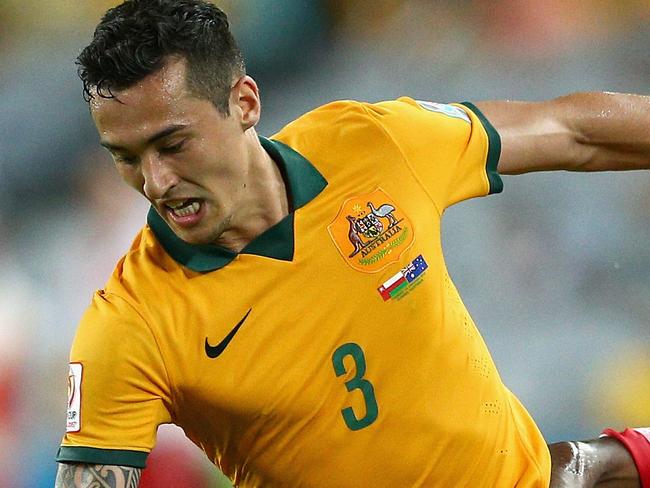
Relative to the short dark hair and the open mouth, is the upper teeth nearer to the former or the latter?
the open mouth

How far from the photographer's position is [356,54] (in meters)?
3.90

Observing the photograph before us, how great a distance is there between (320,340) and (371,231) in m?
0.22

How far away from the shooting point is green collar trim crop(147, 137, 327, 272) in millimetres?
1775

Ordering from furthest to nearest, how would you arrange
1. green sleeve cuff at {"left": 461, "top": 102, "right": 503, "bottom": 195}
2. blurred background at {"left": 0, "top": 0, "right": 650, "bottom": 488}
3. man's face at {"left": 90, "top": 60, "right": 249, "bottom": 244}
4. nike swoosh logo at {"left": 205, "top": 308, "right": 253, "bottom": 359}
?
blurred background at {"left": 0, "top": 0, "right": 650, "bottom": 488}
green sleeve cuff at {"left": 461, "top": 102, "right": 503, "bottom": 195}
nike swoosh logo at {"left": 205, "top": 308, "right": 253, "bottom": 359}
man's face at {"left": 90, "top": 60, "right": 249, "bottom": 244}

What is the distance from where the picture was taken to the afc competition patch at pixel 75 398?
1.67 meters

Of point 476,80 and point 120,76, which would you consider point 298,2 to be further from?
point 120,76

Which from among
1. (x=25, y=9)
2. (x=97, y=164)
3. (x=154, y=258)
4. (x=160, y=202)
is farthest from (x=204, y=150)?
(x=25, y=9)

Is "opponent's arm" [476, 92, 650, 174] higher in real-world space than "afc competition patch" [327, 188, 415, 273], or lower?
higher

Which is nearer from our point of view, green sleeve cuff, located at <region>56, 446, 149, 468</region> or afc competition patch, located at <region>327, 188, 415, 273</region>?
green sleeve cuff, located at <region>56, 446, 149, 468</region>

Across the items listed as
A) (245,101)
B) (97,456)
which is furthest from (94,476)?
(245,101)

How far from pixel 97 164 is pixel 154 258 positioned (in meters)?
1.99

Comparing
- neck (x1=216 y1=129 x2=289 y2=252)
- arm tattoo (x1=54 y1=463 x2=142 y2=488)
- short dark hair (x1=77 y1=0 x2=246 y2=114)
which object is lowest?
arm tattoo (x1=54 y1=463 x2=142 y2=488)

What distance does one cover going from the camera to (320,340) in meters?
1.81

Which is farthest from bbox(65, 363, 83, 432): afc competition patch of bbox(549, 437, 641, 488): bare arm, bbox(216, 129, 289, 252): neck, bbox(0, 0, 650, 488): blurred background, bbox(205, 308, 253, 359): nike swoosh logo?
bbox(0, 0, 650, 488): blurred background
